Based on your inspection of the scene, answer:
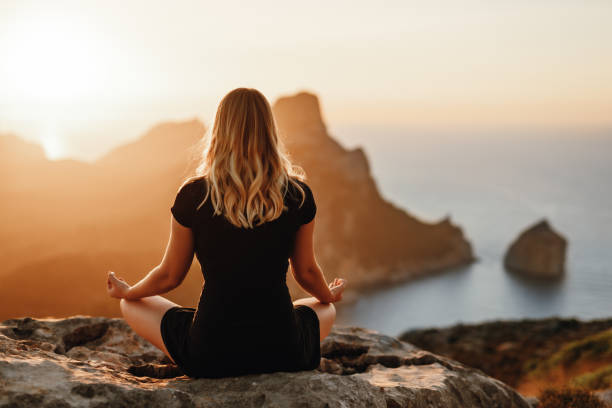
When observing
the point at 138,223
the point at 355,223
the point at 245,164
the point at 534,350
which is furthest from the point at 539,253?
the point at 245,164

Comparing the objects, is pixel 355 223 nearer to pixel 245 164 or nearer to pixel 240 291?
pixel 240 291

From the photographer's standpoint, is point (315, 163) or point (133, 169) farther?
point (315, 163)

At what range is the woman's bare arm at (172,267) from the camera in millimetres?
3225

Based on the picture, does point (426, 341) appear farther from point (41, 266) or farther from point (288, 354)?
point (41, 266)

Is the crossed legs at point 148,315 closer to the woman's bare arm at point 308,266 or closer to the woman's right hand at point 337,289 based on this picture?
the woman's bare arm at point 308,266

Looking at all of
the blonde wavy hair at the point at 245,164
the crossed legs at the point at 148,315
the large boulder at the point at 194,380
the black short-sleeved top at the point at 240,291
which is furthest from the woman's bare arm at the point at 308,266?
the large boulder at the point at 194,380

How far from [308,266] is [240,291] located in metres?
0.76

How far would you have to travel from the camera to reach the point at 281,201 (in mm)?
3018

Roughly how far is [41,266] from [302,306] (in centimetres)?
6271

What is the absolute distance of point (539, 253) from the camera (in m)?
115

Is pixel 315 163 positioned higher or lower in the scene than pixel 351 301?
higher

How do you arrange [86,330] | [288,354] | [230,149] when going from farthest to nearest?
[86,330], [288,354], [230,149]

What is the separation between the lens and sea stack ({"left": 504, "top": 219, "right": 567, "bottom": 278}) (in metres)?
112

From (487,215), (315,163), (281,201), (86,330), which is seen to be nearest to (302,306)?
(281,201)
